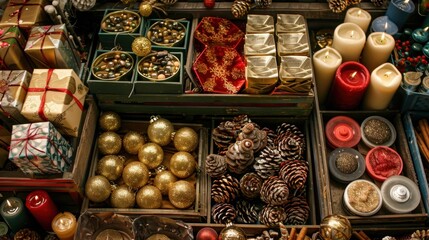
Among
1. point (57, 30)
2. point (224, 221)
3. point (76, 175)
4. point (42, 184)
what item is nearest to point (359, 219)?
point (224, 221)

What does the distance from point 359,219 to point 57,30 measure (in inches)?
50.0

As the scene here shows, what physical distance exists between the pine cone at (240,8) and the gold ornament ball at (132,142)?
63 cm

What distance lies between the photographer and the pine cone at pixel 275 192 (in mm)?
1554

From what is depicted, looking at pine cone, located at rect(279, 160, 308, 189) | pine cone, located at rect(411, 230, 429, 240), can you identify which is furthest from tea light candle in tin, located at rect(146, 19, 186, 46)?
pine cone, located at rect(411, 230, 429, 240)

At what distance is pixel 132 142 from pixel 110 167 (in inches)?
5.1

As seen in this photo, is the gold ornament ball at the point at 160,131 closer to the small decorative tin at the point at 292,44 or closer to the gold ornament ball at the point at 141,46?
the gold ornament ball at the point at 141,46

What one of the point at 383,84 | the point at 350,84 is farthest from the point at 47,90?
the point at 383,84

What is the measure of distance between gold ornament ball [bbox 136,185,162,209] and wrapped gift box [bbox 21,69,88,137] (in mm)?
322

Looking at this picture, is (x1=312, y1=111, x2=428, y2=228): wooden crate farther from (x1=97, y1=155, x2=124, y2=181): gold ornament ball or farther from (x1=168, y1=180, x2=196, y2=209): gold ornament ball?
(x1=97, y1=155, x2=124, y2=181): gold ornament ball

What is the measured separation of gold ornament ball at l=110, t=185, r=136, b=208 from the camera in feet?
5.44

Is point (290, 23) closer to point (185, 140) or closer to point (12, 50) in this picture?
point (185, 140)

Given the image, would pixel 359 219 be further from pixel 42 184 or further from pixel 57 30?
pixel 57 30

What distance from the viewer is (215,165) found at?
1.65 metres

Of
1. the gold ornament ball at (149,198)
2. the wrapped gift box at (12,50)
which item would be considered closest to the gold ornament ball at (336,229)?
the gold ornament ball at (149,198)
